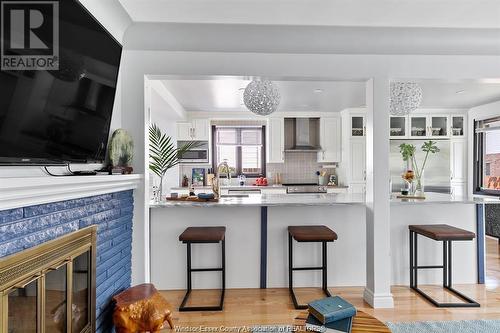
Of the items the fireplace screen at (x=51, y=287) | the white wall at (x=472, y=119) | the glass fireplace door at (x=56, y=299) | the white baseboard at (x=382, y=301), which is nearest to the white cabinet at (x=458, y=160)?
the white wall at (x=472, y=119)

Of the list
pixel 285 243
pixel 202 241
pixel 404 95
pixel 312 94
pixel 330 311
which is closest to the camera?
pixel 330 311

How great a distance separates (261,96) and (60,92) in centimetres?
237

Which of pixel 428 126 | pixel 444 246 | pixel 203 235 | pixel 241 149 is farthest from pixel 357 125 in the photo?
pixel 203 235

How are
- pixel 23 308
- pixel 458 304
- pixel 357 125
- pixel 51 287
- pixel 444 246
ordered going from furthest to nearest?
pixel 357 125, pixel 444 246, pixel 458 304, pixel 51 287, pixel 23 308

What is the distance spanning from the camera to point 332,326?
5.20 feet

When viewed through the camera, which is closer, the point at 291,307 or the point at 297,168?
the point at 291,307

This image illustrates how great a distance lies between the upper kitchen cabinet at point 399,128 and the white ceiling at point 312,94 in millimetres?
413

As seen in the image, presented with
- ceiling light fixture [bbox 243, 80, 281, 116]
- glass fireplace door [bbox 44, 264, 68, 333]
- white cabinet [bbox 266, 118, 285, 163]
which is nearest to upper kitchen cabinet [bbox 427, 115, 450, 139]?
white cabinet [bbox 266, 118, 285, 163]

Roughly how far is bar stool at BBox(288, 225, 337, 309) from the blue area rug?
2.29ft

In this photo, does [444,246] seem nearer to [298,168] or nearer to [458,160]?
[298,168]

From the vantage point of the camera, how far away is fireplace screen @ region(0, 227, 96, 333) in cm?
122

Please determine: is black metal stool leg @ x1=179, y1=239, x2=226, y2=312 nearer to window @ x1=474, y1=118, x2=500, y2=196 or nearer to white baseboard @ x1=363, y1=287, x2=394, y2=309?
white baseboard @ x1=363, y1=287, x2=394, y2=309

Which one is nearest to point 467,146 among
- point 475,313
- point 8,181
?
point 475,313

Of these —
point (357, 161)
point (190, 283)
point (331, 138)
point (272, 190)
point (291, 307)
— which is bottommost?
point (291, 307)
